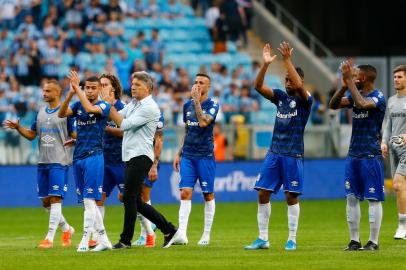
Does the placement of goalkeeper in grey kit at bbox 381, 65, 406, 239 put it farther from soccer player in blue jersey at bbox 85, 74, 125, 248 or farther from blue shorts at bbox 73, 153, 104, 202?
blue shorts at bbox 73, 153, 104, 202

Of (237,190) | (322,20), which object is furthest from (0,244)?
(322,20)

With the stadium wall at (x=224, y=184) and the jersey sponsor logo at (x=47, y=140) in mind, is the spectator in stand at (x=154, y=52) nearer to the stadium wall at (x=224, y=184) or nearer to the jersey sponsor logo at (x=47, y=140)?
the stadium wall at (x=224, y=184)

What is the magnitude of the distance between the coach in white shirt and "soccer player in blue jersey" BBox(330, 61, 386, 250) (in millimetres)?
2530

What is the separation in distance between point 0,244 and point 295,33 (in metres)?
22.4

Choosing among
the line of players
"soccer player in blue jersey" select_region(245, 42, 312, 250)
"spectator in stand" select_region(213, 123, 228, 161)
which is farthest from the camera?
"spectator in stand" select_region(213, 123, 228, 161)

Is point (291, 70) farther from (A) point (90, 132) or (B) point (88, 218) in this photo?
(B) point (88, 218)

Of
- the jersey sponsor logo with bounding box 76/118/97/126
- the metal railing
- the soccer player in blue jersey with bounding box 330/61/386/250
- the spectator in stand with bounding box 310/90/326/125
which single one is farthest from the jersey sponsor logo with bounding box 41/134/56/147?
the metal railing

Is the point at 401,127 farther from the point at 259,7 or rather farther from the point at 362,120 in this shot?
the point at 259,7

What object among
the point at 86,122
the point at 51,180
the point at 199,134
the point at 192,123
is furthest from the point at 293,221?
the point at 51,180

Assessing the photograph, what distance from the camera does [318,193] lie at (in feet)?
99.2

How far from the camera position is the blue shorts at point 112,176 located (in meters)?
17.6

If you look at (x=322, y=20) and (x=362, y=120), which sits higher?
(x=322, y=20)

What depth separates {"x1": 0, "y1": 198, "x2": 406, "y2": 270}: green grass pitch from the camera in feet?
47.1

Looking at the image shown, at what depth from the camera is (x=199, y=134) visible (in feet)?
57.9
